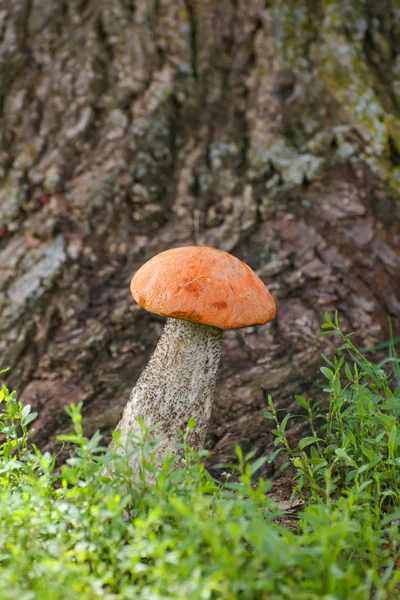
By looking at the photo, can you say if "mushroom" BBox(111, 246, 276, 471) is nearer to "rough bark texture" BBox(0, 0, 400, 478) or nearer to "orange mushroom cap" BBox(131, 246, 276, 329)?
"orange mushroom cap" BBox(131, 246, 276, 329)

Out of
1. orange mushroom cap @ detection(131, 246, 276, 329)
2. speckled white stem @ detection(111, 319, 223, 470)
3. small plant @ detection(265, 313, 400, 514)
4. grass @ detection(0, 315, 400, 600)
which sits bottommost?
small plant @ detection(265, 313, 400, 514)

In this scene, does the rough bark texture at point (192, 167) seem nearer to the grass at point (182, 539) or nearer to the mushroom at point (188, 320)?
the mushroom at point (188, 320)

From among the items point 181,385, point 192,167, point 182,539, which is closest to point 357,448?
point 181,385

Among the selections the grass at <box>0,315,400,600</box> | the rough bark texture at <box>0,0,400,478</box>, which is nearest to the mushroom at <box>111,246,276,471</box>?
the grass at <box>0,315,400,600</box>

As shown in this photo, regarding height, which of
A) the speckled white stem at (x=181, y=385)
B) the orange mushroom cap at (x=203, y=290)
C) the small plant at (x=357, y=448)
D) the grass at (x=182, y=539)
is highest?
the orange mushroom cap at (x=203, y=290)

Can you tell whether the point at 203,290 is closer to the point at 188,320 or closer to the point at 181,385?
the point at 188,320

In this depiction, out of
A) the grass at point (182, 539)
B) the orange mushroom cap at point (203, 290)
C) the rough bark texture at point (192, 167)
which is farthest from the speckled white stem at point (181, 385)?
the rough bark texture at point (192, 167)
